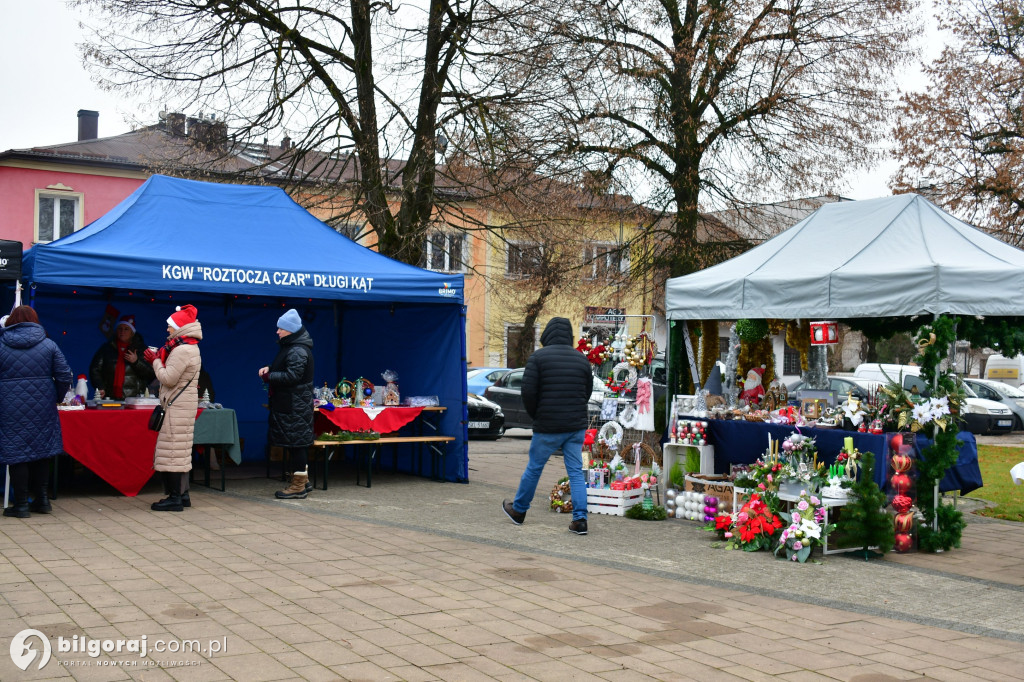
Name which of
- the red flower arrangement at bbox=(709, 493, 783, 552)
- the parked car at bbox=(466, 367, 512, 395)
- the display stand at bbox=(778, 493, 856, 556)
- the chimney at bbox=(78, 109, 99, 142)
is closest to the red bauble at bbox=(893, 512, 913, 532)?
the display stand at bbox=(778, 493, 856, 556)

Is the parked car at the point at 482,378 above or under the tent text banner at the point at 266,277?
under

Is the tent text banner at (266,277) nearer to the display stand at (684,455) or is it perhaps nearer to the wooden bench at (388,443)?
the wooden bench at (388,443)

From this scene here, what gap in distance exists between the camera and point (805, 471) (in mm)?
8398

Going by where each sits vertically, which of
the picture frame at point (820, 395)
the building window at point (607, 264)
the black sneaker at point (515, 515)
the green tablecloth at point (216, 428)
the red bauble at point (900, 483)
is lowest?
the black sneaker at point (515, 515)

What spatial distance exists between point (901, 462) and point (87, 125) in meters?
35.8

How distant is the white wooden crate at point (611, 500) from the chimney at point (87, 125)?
3298 cm

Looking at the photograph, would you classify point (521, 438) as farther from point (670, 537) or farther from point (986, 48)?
point (986, 48)

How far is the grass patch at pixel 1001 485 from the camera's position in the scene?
440 inches

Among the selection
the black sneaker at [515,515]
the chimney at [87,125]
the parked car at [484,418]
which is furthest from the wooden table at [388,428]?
the chimney at [87,125]

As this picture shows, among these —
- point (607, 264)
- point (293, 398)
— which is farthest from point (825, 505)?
point (607, 264)

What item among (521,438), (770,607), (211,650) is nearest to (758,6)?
(521,438)

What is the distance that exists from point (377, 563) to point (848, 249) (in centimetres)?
517

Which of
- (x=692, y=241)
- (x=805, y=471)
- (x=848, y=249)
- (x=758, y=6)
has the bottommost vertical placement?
(x=805, y=471)

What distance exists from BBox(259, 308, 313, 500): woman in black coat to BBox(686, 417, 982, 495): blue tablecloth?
164 inches
